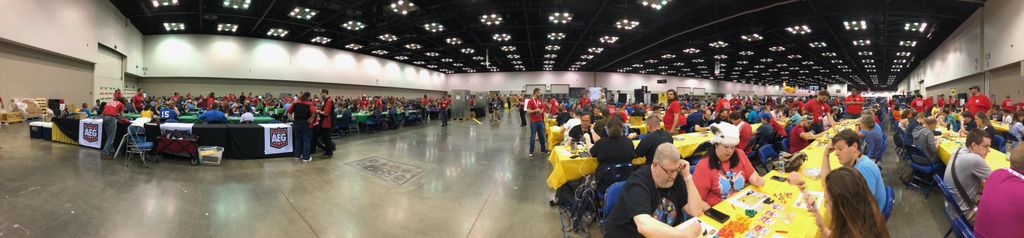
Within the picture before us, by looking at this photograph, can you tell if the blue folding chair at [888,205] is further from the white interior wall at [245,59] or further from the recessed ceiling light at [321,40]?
the white interior wall at [245,59]

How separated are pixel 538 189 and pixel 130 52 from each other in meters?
22.3

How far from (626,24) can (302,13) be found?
40.8ft

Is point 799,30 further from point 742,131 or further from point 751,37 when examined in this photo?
point 742,131

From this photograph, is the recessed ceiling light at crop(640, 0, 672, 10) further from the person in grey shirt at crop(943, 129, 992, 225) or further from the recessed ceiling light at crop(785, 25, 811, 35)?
the person in grey shirt at crop(943, 129, 992, 225)

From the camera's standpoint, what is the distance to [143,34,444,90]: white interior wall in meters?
18.3

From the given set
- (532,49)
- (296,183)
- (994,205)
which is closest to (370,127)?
(296,183)

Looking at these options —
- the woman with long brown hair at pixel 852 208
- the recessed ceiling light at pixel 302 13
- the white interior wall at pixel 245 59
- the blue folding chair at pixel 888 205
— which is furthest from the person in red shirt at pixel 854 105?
the white interior wall at pixel 245 59

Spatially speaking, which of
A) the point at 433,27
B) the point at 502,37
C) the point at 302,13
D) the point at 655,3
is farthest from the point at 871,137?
the point at 302,13

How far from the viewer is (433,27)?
14.5 metres

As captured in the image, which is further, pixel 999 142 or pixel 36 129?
pixel 36 129

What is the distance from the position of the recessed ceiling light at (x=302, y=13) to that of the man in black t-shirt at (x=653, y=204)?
46.5 feet

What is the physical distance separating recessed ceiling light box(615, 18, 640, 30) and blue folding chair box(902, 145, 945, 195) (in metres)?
8.87

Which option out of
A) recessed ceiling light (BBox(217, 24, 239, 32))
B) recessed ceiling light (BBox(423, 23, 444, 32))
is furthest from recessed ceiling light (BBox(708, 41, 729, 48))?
recessed ceiling light (BBox(217, 24, 239, 32))

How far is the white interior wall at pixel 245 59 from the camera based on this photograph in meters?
18.3
